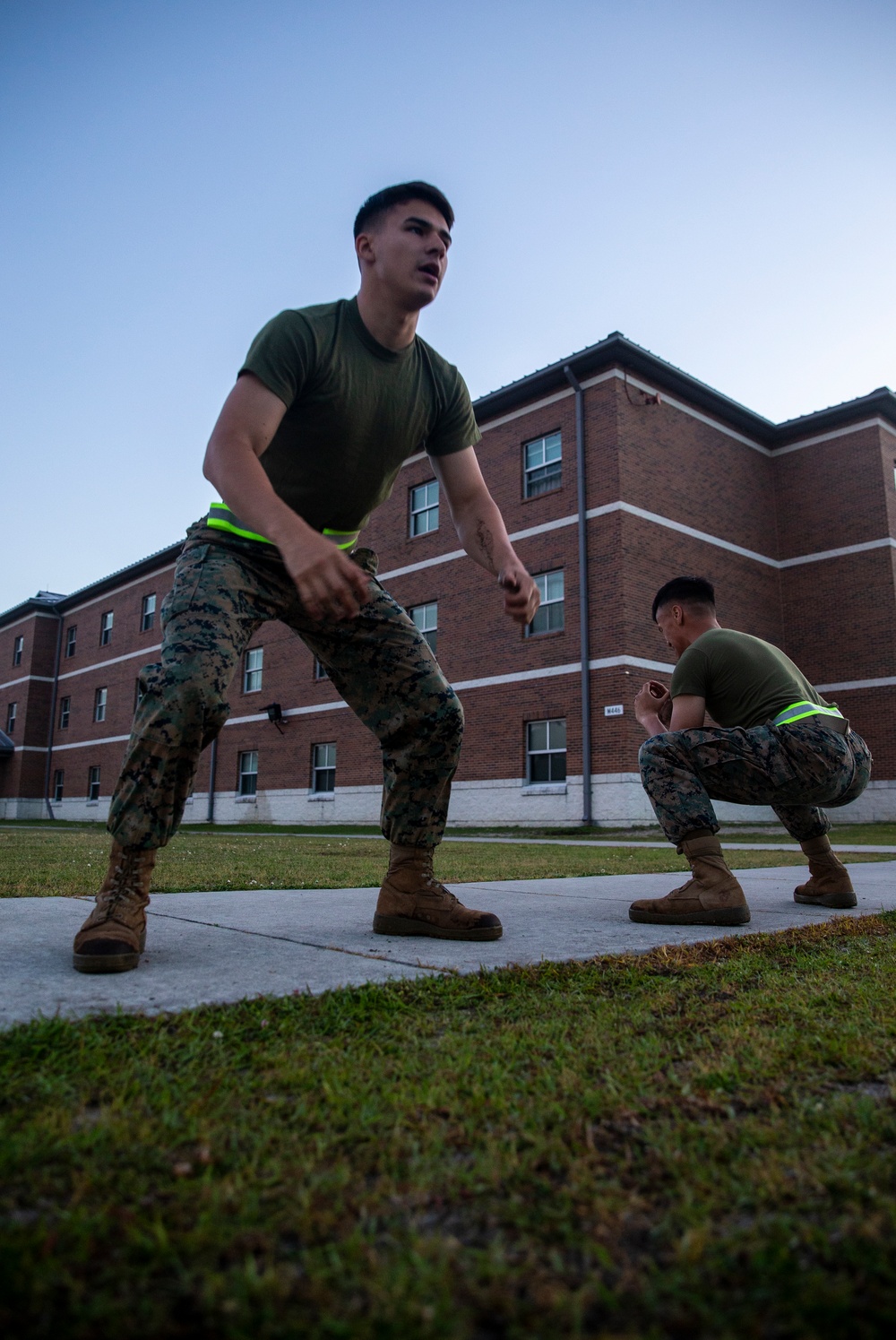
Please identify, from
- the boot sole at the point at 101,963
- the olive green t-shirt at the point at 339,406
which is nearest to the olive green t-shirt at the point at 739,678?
the olive green t-shirt at the point at 339,406

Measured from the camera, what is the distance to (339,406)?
109 inches

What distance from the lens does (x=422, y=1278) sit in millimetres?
783

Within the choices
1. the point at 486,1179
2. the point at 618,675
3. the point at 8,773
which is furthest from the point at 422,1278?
the point at 8,773

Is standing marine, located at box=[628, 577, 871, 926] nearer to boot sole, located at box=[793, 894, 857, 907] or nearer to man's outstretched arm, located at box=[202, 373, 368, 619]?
boot sole, located at box=[793, 894, 857, 907]

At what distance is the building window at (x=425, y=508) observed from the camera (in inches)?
854

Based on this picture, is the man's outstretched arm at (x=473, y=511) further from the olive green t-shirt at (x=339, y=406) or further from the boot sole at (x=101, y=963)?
the boot sole at (x=101, y=963)

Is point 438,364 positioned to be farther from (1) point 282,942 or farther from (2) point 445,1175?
(2) point 445,1175

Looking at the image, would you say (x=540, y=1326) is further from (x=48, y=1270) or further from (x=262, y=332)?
(x=262, y=332)

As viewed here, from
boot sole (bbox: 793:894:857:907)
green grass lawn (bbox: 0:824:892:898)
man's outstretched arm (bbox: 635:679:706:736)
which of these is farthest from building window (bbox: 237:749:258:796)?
boot sole (bbox: 793:894:857:907)

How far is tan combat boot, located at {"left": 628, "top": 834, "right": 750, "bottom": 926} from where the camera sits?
334 centimetres

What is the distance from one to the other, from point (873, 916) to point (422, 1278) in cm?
330

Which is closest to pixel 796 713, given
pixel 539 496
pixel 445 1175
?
pixel 445 1175

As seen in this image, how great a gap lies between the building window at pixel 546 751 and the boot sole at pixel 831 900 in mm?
13613

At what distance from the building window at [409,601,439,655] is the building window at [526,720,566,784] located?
3.92 m
